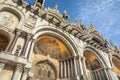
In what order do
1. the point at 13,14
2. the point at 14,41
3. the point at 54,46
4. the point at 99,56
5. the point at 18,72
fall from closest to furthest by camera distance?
the point at 18,72 → the point at 14,41 → the point at 13,14 → the point at 54,46 → the point at 99,56

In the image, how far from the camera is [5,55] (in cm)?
586

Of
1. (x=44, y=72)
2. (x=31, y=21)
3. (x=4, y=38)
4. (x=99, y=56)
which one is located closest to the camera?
(x=4, y=38)

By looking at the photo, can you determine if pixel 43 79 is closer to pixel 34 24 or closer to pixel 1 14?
pixel 34 24

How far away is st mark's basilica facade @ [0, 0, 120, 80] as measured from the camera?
620 centimetres

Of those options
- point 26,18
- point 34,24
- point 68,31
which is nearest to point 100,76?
point 68,31

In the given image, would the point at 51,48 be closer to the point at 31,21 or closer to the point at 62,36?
the point at 62,36

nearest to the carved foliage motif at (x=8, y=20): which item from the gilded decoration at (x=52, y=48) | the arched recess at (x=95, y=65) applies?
the gilded decoration at (x=52, y=48)

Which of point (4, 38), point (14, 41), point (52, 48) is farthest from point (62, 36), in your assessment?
point (4, 38)

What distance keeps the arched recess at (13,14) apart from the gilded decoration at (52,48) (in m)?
2.65

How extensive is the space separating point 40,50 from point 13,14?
3758 millimetres

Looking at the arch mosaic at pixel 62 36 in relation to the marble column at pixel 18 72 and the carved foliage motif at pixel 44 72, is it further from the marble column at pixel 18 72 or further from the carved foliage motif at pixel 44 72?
the marble column at pixel 18 72

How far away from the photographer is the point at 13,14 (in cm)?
845

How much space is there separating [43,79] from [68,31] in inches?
207

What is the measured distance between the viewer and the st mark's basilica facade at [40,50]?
620 centimetres
